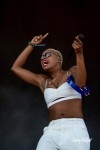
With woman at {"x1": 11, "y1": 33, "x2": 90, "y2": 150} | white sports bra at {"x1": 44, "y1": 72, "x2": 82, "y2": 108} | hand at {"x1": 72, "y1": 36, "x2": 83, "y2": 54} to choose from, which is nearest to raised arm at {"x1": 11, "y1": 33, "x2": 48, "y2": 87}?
woman at {"x1": 11, "y1": 33, "x2": 90, "y2": 150}

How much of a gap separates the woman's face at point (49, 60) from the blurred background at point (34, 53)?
123 cm

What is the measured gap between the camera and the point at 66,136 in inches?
107

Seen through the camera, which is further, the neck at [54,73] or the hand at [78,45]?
the neck at [54,73]

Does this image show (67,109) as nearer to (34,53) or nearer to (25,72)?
(25,72)

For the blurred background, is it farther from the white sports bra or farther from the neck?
the white sports bra

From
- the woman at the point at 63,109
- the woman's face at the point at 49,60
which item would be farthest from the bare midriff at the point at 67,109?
the woman's face at the point at 49,60

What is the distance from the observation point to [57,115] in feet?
9.24

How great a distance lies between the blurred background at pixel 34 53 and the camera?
13.9 ft

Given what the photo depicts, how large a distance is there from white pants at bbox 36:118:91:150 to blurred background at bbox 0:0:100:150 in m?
1.48

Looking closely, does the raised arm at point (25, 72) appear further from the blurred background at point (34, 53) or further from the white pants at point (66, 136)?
the blurred background at point (34, 53)

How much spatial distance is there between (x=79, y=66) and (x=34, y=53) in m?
1.69
